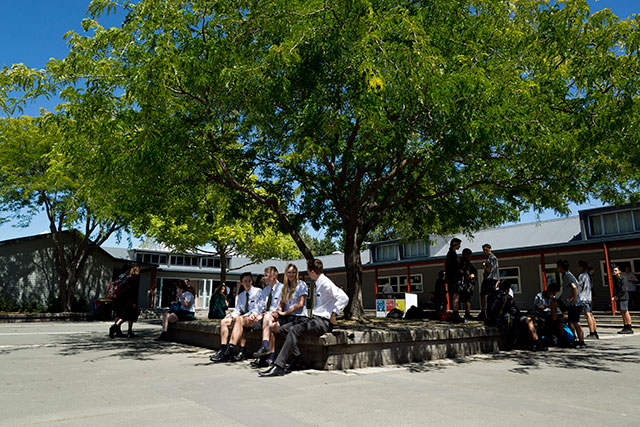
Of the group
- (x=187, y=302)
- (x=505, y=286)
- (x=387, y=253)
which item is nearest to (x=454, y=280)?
(x=505, y=286)

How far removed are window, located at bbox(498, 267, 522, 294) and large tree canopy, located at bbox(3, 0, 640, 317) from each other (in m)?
17.9

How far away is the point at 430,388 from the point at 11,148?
77.6 ft

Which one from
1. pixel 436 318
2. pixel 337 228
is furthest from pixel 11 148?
pixel 436 318

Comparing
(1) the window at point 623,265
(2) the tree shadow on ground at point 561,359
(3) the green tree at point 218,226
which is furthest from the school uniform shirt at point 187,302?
(1) the window at point 623,265

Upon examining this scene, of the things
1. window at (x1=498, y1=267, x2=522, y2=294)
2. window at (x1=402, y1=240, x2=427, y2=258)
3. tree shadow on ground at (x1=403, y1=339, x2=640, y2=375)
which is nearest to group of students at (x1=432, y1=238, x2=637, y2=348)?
tree shadow on ground at (x1=403, y1=339, x2=640, y2=375)

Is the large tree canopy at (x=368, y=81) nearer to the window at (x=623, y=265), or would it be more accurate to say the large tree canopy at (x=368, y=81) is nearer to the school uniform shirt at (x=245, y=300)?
the school uniform shirt at (x=245, y=300)

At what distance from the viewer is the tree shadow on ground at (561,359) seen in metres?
7.28

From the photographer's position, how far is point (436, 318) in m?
12.3

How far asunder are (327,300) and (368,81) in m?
3.26

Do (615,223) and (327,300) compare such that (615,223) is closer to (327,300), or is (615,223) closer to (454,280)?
(454,280)

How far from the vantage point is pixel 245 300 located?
863 cm

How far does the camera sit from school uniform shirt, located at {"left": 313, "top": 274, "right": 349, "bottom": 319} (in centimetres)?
689

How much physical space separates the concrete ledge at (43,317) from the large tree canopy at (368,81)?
55.0ft

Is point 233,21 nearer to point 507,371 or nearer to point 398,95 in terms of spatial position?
point 398,95
